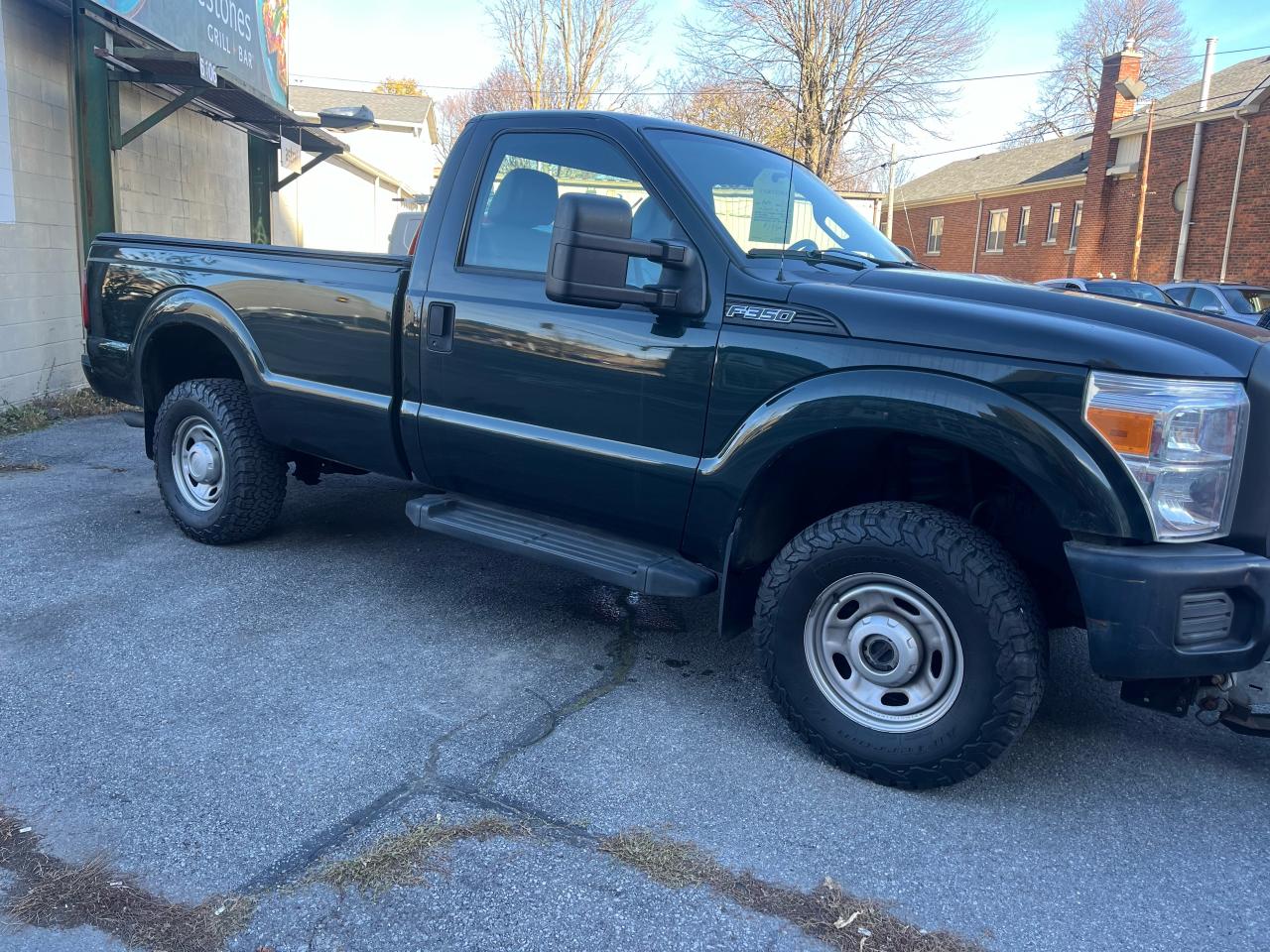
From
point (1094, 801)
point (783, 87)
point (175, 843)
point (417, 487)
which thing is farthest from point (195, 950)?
point (783, 87)

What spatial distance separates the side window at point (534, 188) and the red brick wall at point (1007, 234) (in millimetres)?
28233

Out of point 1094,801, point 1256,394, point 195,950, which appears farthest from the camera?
point 1094,801

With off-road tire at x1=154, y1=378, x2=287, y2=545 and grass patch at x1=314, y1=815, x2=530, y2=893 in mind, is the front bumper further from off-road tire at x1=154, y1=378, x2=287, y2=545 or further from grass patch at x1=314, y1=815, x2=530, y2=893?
off-road tire at x1=154, y1=378, x2=287, y2=545

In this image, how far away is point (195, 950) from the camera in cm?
229

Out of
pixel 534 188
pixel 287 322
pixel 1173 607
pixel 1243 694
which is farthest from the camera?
pixel 287 322

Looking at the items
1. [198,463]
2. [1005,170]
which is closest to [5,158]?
[198,463]

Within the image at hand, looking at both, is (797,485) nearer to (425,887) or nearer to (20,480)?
(425,887)

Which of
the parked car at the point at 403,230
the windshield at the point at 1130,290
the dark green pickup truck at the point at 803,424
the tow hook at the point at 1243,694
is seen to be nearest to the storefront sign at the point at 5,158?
the parked car at the point at 403,230

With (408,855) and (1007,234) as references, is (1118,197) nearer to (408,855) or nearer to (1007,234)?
(1007,234)

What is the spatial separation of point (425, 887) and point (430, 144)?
40946mm

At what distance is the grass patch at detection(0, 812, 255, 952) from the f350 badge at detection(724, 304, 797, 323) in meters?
2.21

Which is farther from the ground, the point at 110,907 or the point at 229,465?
the point at 229,465

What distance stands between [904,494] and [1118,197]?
1242 inches

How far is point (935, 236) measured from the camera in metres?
43.5
